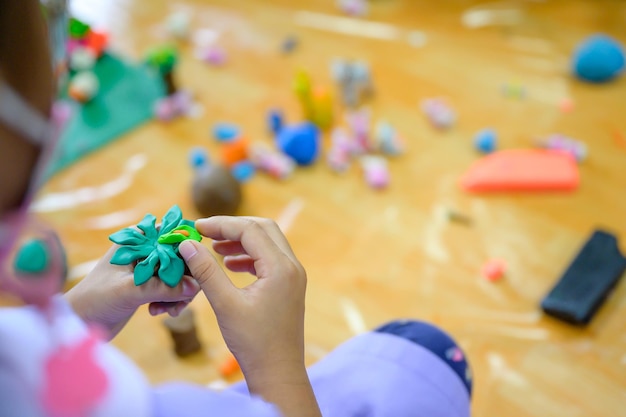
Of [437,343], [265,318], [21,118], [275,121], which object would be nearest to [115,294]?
[265,318]

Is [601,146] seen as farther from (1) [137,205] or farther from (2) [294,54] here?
(1) [137,205]

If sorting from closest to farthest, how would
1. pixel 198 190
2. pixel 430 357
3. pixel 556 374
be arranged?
pixel 430 357 < pixel 556 374 < pixel 198 190

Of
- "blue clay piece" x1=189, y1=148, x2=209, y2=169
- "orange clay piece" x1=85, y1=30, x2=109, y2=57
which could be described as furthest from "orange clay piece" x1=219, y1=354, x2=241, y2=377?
"orange clay piece" x1=85, y1=30, x2=109, y2=57

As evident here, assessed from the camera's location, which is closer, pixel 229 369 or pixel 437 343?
pixel 437 343

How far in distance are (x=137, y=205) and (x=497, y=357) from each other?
621mm

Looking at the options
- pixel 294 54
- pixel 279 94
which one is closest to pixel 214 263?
pixel 279 94

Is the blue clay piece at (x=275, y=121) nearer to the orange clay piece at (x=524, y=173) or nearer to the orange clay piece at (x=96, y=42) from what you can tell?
the orange clay piece at (x=524, y=173)

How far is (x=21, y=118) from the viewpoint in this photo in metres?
0.31

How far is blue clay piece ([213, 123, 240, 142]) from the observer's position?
1166 mm

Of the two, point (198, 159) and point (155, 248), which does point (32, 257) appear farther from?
point (198, 159)

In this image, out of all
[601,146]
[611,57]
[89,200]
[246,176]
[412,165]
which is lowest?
[89,200]

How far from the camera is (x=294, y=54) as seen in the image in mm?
1369

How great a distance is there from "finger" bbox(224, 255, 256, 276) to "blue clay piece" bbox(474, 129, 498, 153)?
66 centimetres

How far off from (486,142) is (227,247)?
67 cm
